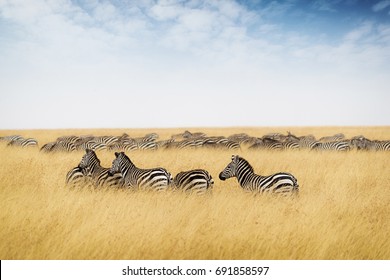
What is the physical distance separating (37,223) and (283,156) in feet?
43.0

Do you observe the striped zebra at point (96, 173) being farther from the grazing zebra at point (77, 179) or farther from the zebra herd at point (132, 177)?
the grazing zebra at point (77, 179)

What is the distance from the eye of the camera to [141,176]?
27.8 ft

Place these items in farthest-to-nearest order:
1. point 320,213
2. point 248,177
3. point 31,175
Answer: point 31,175, point 248,177, point 320,213

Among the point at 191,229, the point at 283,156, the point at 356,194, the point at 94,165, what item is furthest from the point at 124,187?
the point at 283,156

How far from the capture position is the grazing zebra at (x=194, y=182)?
8164 millimetres

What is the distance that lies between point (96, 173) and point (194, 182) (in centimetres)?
288

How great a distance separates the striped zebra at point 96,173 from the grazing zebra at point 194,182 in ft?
5.59

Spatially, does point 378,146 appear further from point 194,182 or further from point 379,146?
point 194,182

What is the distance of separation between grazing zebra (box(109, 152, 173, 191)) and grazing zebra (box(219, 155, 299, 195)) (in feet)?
5.12

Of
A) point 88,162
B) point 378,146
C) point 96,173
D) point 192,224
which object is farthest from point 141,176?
point 378,146

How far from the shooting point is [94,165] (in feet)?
31.1

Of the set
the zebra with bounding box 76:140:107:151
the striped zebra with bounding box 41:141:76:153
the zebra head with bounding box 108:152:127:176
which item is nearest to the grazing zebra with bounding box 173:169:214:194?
the zebra head with bounding box 108:152:127:176

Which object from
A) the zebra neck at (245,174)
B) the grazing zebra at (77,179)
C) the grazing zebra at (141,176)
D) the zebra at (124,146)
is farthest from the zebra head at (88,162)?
the zebra at (124,146)
